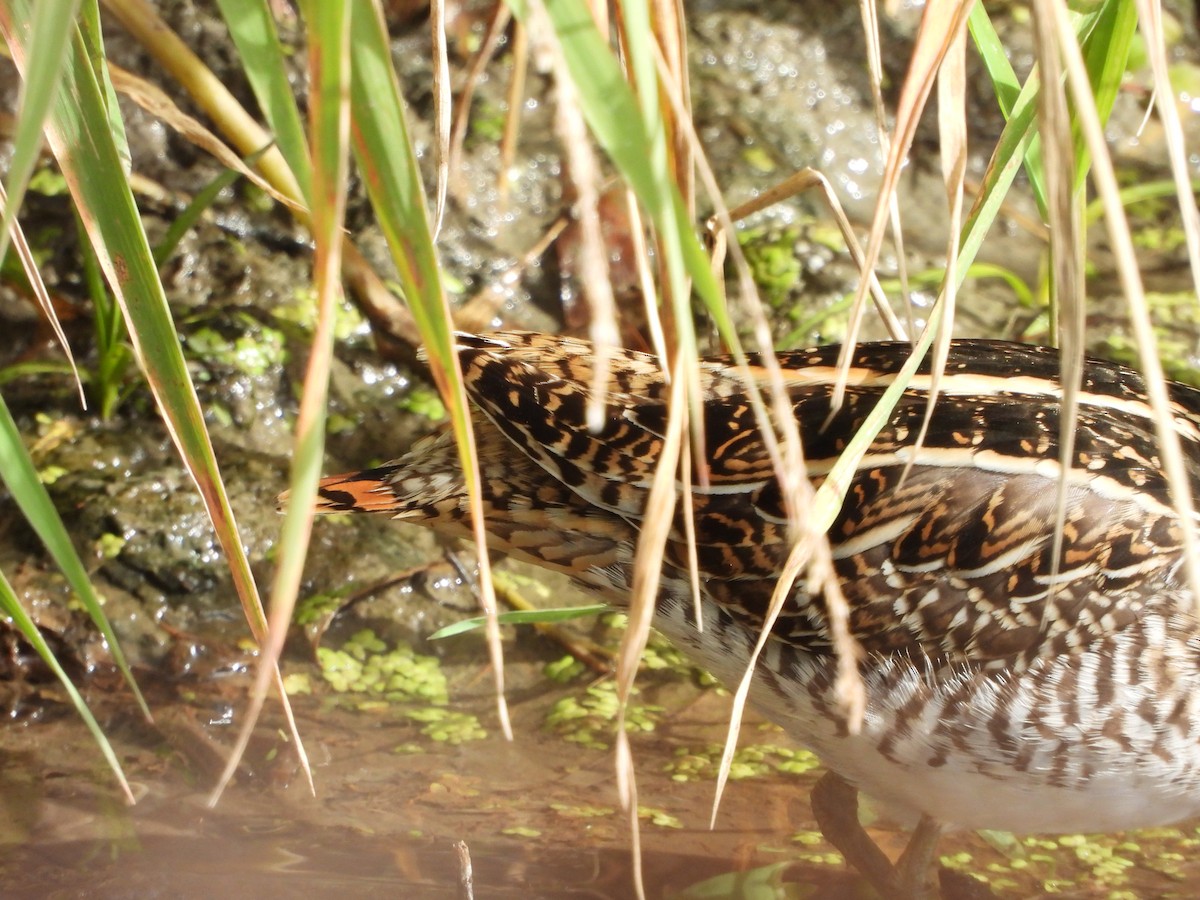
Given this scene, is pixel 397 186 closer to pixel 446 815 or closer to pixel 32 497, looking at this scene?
pixel 32 497

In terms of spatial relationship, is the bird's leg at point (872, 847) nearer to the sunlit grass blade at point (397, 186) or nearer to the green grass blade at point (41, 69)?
the sunlit grass blade at point (397, 186)

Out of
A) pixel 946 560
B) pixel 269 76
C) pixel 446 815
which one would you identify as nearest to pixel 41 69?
pixel 269 76

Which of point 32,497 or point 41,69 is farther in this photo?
point 32,497

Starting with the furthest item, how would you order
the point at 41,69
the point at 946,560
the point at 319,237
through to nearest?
the point at 946,560 < the point at 319,237 < the point at 41,69

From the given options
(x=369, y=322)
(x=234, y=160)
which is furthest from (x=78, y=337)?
(x=234, y=160)

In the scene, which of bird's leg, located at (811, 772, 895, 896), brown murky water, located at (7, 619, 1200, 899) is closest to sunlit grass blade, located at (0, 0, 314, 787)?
brown murky water, located at (7, 619, 1200, 899)

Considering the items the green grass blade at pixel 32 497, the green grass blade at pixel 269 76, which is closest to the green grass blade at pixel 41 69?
the green grass blade at pixel 269 76

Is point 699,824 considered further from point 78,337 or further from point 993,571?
point 78,337
